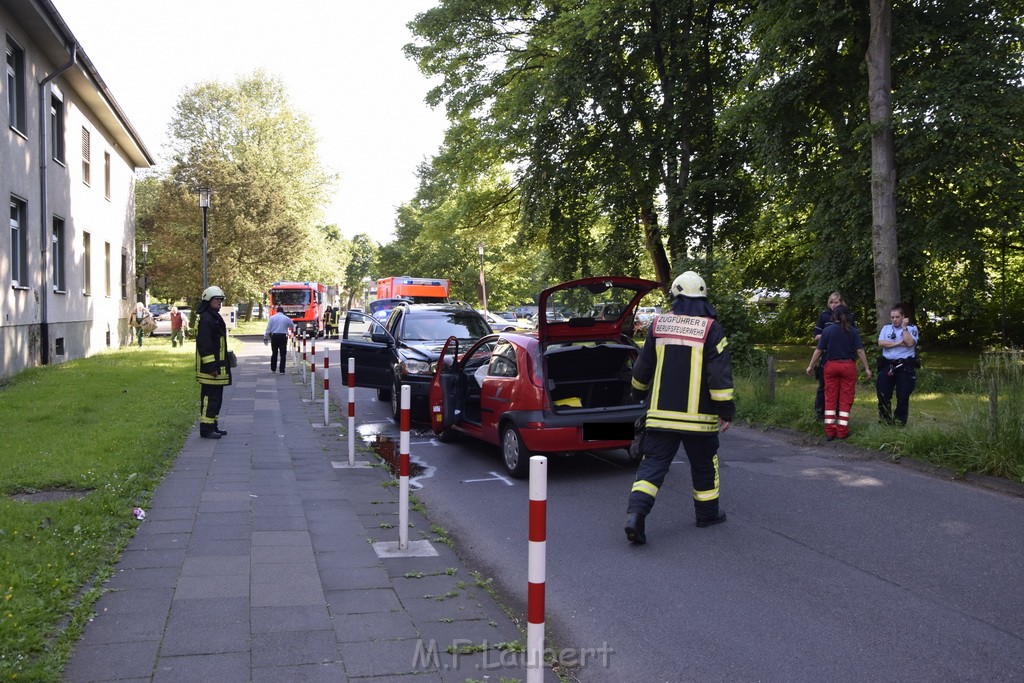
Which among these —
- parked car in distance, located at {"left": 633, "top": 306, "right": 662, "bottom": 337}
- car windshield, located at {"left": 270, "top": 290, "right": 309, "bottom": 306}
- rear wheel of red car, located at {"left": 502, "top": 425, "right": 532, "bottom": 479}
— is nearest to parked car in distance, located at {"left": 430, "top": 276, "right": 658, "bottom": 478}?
rear wheel of red car, located at {"left": 502, "top": 425, "right": 532, "bottom": 479}

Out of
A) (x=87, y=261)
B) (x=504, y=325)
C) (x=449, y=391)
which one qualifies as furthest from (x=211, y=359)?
(x=504, y=325)

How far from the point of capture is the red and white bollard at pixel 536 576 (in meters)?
3.21

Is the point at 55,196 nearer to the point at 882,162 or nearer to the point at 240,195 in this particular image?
the point at 882,162

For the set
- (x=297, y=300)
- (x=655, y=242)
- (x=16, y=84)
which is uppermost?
(x=16, y=84)

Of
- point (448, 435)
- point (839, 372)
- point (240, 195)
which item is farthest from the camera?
point (240, 195)

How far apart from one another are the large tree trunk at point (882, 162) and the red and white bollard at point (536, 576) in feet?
43.9

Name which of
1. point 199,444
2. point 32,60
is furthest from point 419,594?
point 32,60

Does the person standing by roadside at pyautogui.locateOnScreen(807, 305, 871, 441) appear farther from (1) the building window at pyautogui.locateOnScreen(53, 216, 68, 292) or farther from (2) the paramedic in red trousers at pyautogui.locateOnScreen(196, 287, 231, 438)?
(1) the building window at pyautogui.locateOnScreen(53, 216, 68, 292)

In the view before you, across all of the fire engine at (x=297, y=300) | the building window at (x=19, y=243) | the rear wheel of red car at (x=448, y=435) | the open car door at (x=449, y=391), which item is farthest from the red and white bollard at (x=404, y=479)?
the fire engine at (x=297, y=300)

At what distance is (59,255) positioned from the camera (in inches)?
844

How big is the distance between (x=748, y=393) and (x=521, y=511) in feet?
22.8

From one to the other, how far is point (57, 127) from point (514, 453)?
18.5m

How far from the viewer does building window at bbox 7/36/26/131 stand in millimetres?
17719

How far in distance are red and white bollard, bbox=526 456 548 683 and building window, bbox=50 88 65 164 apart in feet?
70.2
